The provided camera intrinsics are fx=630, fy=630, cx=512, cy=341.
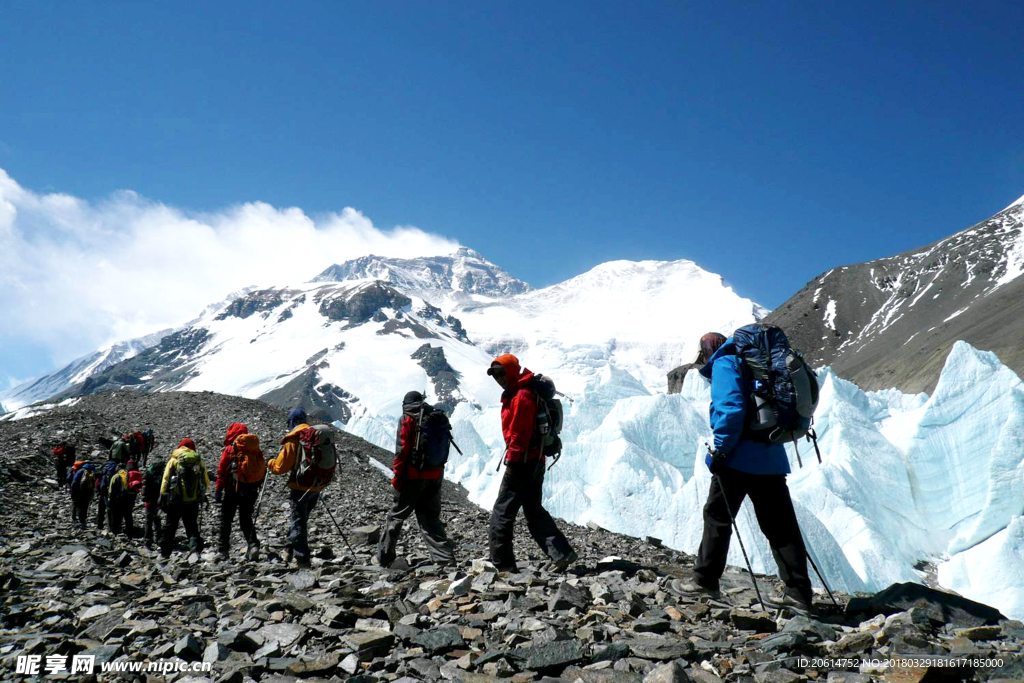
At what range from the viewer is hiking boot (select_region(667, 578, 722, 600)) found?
501 centimetres

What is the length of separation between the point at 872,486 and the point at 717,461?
20.0m

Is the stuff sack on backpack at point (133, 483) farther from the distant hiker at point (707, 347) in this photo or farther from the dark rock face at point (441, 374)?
the dark rock face at point (441, 374)

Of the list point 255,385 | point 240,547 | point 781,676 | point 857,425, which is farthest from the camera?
point 255,385

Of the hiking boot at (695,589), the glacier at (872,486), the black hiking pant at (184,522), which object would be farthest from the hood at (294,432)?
the glacier at (872,486)

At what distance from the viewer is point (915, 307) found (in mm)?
110500

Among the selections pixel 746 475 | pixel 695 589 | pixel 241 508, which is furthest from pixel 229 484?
pixel 746 475

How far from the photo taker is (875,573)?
16.3 meters

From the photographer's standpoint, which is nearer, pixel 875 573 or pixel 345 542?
pixel 345 542

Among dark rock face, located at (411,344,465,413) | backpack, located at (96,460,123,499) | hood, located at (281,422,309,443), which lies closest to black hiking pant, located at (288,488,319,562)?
hood, located at (281,422,309,443)

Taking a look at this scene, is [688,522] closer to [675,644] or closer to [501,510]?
[501,510]

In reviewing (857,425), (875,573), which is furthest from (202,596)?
(857,425)

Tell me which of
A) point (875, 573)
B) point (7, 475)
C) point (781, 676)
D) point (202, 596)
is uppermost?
point (7, 475)

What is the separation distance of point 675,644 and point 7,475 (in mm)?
17651

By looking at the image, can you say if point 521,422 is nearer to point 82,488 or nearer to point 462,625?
point 462,625
